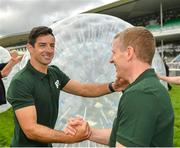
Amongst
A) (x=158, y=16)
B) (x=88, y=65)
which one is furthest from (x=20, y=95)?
(x=158, y=16)

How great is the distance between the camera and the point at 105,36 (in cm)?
486

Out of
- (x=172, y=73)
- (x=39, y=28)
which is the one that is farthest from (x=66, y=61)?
(x=172, y=73)

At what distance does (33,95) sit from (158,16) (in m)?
50.0

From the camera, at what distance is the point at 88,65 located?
4.81 meters

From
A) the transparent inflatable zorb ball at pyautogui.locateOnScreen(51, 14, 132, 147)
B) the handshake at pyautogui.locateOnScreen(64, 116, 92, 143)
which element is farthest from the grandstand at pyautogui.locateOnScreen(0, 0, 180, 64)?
the handshake at pyautogui.locateOnScreen(64, 116, 92, 143)

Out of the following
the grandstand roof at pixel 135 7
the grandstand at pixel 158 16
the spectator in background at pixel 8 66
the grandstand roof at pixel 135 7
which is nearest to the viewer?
the spectator in background at pixel 8 66

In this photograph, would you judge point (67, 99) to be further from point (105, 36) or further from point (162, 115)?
point (162, 115)

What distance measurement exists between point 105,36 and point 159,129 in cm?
292

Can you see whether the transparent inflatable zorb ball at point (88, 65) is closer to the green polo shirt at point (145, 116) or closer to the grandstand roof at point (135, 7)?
the green polo shirt at point (145, 116)

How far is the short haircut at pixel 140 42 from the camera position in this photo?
2.12m

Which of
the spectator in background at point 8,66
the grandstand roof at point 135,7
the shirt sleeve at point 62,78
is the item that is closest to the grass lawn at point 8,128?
the spectator in background at point 8,66

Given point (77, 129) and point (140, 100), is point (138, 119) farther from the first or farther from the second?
point (77, 129)

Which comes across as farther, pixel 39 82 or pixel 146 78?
pixel 39 82

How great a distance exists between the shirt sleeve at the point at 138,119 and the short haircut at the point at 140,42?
249mm
